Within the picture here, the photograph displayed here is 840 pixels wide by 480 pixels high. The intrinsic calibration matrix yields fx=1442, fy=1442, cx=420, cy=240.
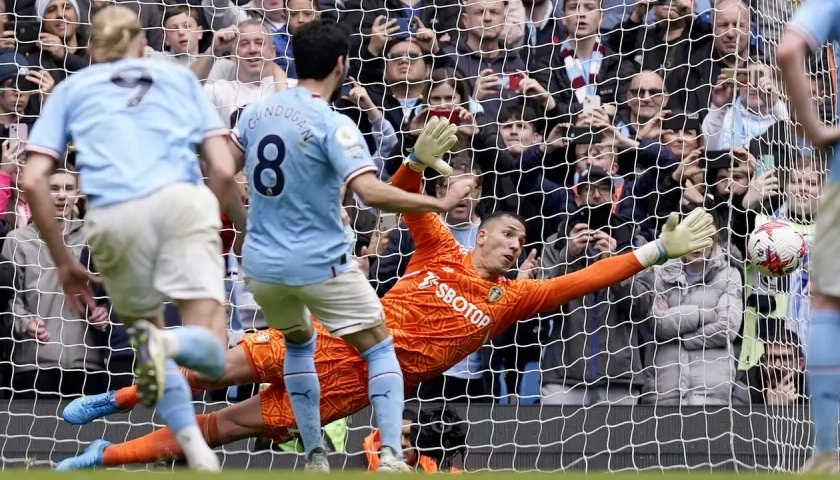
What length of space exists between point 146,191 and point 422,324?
3031 millimetres

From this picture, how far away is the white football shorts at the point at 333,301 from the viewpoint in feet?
21.7

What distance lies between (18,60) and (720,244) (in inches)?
206

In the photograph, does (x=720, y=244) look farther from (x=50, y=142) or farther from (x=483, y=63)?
(x=50, y=142)

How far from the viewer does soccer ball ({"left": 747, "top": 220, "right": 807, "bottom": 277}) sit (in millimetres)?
7945

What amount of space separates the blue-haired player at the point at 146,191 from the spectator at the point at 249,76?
451 cm

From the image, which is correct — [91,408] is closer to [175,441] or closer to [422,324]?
[175,441]

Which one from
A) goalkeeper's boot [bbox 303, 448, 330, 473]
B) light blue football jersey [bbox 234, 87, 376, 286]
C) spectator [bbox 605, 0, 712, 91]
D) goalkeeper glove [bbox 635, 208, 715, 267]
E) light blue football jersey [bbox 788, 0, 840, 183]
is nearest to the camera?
light blue football jersey [bbox 788, 0, 840, 183]

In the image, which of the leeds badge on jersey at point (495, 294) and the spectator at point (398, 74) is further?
the spectator at point (398, 74)

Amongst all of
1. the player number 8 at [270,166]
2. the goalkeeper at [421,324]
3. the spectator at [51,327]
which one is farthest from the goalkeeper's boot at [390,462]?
the spectator at [51,327]

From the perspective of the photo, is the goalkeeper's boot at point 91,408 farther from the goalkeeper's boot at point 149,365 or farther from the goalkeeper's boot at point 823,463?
the goalkeeper's boot at point 823,463

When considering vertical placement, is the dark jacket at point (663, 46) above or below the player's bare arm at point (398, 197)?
above

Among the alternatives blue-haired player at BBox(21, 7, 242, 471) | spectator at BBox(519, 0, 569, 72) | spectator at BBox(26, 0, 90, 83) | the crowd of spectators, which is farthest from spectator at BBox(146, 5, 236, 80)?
blue-haired player at BBox(21, 7, 242, 471)

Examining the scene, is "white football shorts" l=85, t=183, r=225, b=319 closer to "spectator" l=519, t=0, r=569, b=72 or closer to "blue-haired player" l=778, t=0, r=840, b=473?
"blue-haired player" l=778, t=0, r=840, b=473

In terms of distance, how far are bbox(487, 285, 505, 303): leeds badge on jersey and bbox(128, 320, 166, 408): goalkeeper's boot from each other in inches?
135
